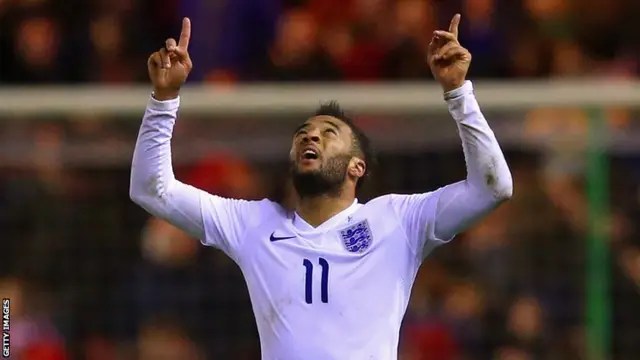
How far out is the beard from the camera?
18.0 ft

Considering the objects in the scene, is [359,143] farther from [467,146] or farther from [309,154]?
[467,146]

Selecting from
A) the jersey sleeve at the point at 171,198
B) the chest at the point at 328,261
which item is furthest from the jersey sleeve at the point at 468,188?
the jersey sleeve at the point at 171,198

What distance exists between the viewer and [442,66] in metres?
5.22

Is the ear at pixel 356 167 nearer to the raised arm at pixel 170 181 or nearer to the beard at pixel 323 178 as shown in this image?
the beard at pixel 323 178

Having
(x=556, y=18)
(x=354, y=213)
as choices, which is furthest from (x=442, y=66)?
(x=556, y=18)

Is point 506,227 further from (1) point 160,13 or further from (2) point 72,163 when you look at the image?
(1) point 160,13

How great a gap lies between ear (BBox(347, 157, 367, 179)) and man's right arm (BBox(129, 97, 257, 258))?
401 millimetres

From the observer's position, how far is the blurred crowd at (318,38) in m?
9.80

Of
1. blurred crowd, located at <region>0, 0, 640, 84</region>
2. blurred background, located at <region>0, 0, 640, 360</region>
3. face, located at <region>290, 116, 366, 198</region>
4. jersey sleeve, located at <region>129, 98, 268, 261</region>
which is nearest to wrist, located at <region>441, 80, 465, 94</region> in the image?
face, located at <region>290, 116, 366, 198</region>

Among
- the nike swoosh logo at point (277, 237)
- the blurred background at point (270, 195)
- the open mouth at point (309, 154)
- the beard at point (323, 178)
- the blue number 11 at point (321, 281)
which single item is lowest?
the blurred background at point (270, 195)

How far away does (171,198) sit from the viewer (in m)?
5.54

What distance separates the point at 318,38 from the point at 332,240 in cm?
474

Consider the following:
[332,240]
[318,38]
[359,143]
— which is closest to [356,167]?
[359,143]

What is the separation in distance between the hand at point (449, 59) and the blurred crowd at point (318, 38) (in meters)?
4.38
